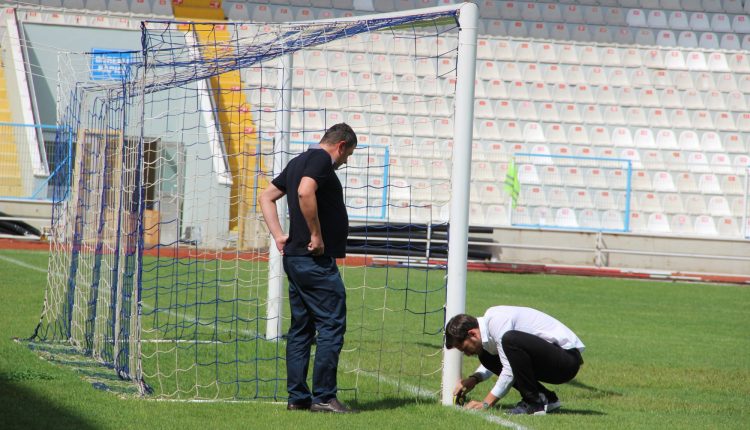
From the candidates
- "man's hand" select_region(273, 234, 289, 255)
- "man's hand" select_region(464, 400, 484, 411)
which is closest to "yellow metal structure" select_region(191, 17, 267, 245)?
"man's hand" select_region(273, 234, 289, 255)

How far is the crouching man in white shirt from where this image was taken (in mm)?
6941

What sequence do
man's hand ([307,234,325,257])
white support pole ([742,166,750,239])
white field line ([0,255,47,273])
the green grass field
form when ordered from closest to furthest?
the green grass field → man's hand ([307,234,325,257]) → white field line ([0,255,47,273]) → white support pole ([742,166,750,239])

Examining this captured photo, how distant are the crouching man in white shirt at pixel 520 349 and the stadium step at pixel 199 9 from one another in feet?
67.8

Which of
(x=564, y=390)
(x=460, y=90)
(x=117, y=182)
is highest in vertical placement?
(x=460, y=90)

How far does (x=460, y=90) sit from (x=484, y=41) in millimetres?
20606

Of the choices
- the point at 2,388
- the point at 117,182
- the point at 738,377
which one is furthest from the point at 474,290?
the point at 2,388

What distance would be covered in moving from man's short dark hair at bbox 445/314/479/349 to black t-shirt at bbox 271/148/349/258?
0.88 m

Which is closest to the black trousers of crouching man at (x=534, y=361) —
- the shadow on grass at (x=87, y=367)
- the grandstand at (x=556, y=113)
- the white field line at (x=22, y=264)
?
the shadow on grass at (x=87, y=367)

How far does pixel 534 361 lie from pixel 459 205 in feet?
4.15

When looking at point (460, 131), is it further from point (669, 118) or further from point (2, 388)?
point (669, 118)

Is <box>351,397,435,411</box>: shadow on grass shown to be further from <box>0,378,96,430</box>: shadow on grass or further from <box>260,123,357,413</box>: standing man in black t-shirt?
<box>0,378,96,430</box>: shadow on grass

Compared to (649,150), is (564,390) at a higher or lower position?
lower

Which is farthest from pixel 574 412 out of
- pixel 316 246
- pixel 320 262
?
pixel 316 246

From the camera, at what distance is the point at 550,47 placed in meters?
27.8
